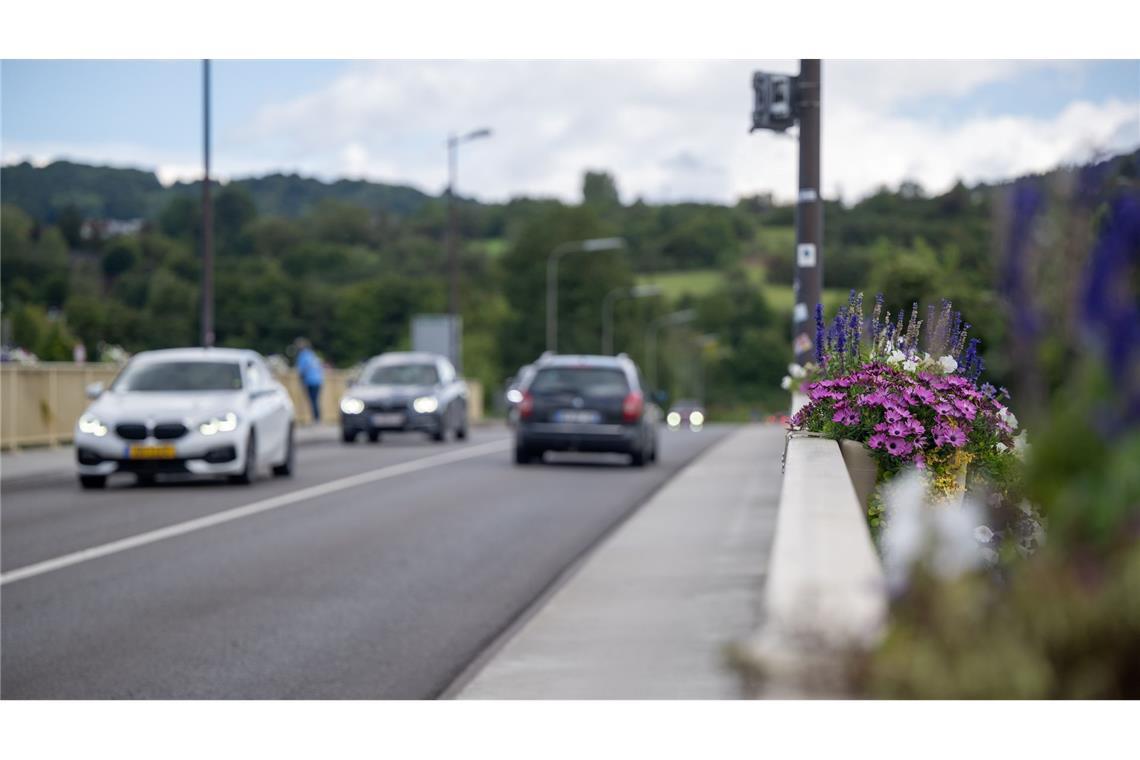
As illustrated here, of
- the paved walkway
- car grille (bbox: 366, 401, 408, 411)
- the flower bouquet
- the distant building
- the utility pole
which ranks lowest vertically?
car grille (bbox: 366, 401, 408, 411)

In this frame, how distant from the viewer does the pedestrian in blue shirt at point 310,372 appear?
40.6 m

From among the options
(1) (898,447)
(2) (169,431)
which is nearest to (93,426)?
(2) (169,431)

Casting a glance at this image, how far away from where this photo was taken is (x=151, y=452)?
19484 millimetres

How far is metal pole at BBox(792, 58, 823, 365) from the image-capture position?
504 inches

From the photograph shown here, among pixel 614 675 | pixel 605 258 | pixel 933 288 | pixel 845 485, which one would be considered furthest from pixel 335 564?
pixel 605 258

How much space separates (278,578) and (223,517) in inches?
180

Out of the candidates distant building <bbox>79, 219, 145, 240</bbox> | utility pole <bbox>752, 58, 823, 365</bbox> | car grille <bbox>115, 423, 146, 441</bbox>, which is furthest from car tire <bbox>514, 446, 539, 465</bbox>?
distant building <bbox>79, 219, 145, 240</bbox>

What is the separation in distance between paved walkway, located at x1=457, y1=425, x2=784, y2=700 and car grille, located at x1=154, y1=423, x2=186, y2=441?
5425mm

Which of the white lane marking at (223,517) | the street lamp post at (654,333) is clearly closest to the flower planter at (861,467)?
the white lane marking at (223,517)

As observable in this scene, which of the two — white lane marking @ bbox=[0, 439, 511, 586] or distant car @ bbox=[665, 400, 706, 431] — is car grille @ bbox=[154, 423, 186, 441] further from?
distant car @ bbox=[665, 400, 706, 431]

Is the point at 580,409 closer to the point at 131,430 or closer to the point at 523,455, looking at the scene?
the point at 523,455

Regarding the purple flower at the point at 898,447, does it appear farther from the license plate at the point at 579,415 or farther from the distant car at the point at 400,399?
the distant car at the point at 400,399

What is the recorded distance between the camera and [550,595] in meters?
11.7

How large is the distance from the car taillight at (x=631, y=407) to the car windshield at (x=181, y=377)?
6693 mm
